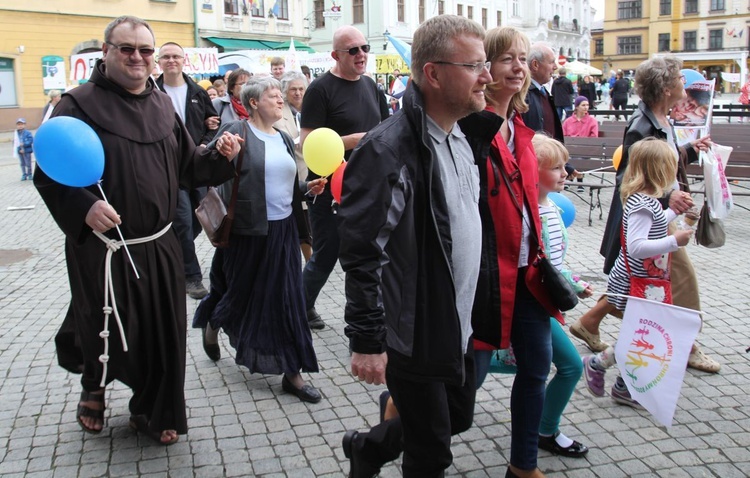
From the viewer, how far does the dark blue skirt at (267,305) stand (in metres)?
4.41

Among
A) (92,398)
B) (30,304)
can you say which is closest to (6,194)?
(30,304)

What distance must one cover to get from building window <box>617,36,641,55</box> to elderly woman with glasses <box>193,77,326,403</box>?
292 ft

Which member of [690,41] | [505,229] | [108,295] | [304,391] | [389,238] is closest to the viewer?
[389,238]

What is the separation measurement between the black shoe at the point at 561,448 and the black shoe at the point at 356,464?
37.8 inches

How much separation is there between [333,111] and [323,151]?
2.73 feet

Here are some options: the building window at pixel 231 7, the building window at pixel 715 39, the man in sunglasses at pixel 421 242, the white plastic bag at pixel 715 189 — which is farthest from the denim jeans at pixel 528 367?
the building window at pixel 715 39

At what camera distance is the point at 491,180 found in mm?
2980

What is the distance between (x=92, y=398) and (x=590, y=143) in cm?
956

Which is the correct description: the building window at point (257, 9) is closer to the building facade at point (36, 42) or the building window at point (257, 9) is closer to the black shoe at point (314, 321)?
the building facade at point (36, 42)

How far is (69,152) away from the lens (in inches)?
125

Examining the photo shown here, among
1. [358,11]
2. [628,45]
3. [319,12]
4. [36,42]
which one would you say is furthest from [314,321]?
[628,45]

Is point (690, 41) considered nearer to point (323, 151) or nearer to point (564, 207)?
point (564, 207)

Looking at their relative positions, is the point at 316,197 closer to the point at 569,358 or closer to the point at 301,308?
the point at 301,308

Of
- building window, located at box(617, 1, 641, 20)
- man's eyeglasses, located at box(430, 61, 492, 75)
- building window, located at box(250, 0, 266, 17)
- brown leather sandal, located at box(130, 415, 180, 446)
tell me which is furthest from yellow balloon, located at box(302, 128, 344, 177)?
building window, located at box(617, 1, 641, 20)
